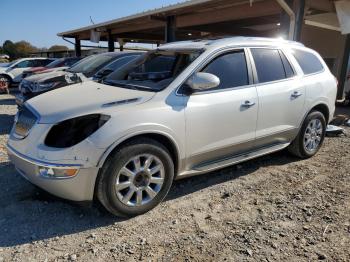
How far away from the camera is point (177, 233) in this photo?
327 centimetres

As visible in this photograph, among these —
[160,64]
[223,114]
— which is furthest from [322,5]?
[223,114]

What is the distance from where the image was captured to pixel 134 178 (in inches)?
134

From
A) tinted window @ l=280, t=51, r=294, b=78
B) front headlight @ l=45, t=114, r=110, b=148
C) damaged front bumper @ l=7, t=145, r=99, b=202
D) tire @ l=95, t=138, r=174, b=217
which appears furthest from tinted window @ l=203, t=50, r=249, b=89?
damaged front bumper @ l=7, t=145, r=99, b=202

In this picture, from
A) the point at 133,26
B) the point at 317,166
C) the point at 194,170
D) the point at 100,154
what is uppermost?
the point at 133,26

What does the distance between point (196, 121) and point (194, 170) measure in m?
0.58

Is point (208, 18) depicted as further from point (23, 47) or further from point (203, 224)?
point (23, 47)

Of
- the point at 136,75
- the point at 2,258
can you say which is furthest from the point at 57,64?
the point at 2,258

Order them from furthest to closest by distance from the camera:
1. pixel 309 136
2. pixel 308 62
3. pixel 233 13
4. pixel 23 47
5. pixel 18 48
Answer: pixel 23 47 → pixel 18 48 → pixel 233 13 → pixel 309 136 → pixel 308 62

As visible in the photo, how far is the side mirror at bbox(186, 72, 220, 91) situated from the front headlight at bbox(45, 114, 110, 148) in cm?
101

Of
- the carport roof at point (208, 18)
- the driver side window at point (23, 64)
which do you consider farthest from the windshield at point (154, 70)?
the driver side window at point (23, 64)

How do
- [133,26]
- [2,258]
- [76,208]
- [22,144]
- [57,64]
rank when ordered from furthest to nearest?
1. [133,26]
2. [57,64]
3. [76,208]
4. [22,144]
5. [2,258]

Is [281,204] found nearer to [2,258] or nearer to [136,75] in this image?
[136,75]

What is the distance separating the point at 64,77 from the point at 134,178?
453cm

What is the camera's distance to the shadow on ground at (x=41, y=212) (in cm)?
323
